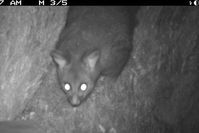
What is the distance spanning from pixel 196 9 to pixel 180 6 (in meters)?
0.26

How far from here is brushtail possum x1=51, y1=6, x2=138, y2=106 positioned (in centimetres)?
429

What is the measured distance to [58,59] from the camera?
4.25m

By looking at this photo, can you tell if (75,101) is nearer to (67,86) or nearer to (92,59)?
(67,86)

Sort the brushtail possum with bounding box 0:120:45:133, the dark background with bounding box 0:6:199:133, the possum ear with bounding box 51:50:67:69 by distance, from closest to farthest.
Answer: the brushtail possum with bounding box 0:120:45:133
the possum ear with bounding box 51:50:67:69
the dark background with bounding box 0:6:199:133

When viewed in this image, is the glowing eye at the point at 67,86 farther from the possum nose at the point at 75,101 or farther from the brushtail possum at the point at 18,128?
the brushtail possum at the point at 18,128

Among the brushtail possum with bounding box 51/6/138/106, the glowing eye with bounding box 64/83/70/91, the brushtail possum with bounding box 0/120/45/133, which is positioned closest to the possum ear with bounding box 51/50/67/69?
the brushtail possum with bounding box 51/6/138/106

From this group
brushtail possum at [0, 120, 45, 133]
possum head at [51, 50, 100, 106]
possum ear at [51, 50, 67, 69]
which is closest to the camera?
brushtail possum at [0, 120, 45, 133]

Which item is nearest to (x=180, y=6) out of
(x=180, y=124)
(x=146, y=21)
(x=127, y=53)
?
(x=146, y=21)

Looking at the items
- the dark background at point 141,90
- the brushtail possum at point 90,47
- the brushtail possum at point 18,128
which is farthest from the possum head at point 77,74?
the brushtail possum at point 18,128

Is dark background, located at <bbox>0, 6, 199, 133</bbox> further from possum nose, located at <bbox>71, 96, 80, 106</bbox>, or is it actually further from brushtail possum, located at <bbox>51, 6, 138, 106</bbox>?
possum nose, located at <bbox>71, 96, 80, 106</bbox>

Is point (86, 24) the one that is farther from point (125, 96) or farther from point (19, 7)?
point (19, 7)

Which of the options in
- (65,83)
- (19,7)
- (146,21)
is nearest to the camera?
(19,7)

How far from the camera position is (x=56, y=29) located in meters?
4.46

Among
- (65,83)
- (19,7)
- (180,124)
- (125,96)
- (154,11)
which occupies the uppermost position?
(19,7)
